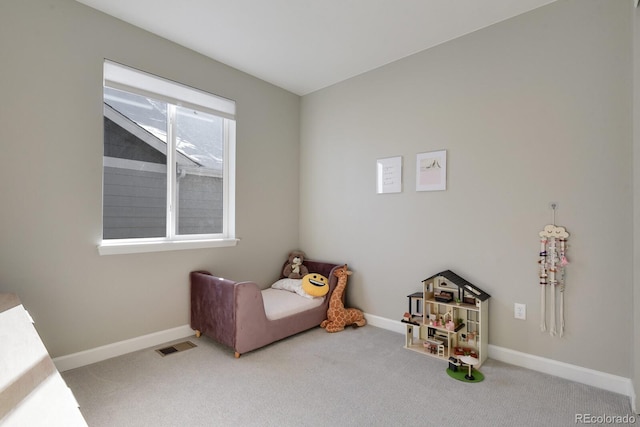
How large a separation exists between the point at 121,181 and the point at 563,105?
340 centimetres

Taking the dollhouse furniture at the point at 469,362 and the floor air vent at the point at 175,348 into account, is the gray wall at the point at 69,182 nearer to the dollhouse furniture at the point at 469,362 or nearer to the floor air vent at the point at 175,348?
the floor air vent at the point at 175,348

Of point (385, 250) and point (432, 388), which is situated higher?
point (385, 250)

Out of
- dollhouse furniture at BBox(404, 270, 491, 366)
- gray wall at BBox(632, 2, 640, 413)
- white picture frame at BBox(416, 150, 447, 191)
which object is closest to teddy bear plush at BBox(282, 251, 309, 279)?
dollhouse furniture at BBox(404, 270, 491, 366)

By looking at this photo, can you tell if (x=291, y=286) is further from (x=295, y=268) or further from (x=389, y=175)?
(x=389, y=175)

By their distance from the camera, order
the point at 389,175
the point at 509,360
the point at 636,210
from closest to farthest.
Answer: the point at 636,210 → the point at 509,360 → the point at 389,175

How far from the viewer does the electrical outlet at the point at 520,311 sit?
2346 millimetres

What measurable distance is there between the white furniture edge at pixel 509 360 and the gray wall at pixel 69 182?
0.05 m

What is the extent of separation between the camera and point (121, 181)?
2.63 meters

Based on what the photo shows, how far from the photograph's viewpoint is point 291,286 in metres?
3.39

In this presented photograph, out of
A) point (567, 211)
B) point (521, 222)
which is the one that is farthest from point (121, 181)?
point (567, 211)

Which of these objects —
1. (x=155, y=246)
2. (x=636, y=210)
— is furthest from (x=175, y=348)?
(x=636, y=210)

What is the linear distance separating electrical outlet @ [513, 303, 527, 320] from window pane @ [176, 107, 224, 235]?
9.00 feet

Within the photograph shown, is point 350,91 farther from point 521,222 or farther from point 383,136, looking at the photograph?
point 521,222

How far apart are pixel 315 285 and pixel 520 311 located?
174 centimetres
